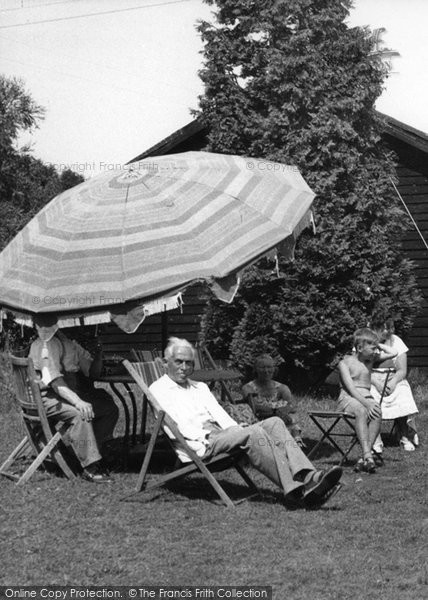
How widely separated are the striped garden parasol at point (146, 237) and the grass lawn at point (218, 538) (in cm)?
135

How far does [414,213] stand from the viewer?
16844mm

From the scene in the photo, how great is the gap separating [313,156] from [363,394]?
5.38 m

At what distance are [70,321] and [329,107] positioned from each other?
7303 mm

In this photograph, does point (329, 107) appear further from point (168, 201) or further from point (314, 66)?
point (168, 201)

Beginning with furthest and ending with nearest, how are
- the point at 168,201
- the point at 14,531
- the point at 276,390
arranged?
the point at 276,390 < the point at 168,201 < the point at 14,531

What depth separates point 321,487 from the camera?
268 inches

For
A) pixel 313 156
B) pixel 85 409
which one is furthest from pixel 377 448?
pixel 313 156

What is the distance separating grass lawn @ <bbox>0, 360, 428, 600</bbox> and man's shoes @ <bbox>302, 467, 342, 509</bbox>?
0.30ft

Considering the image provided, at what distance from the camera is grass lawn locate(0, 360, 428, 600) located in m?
5.32

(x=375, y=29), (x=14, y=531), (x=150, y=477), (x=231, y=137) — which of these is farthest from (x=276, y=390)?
(x=375, y=29)

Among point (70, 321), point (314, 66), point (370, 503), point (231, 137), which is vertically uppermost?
point (314, 66)

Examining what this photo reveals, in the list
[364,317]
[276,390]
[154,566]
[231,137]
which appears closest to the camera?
[154,566]

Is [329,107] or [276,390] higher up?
[329,107]

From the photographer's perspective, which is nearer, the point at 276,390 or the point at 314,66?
the point at 276,390
